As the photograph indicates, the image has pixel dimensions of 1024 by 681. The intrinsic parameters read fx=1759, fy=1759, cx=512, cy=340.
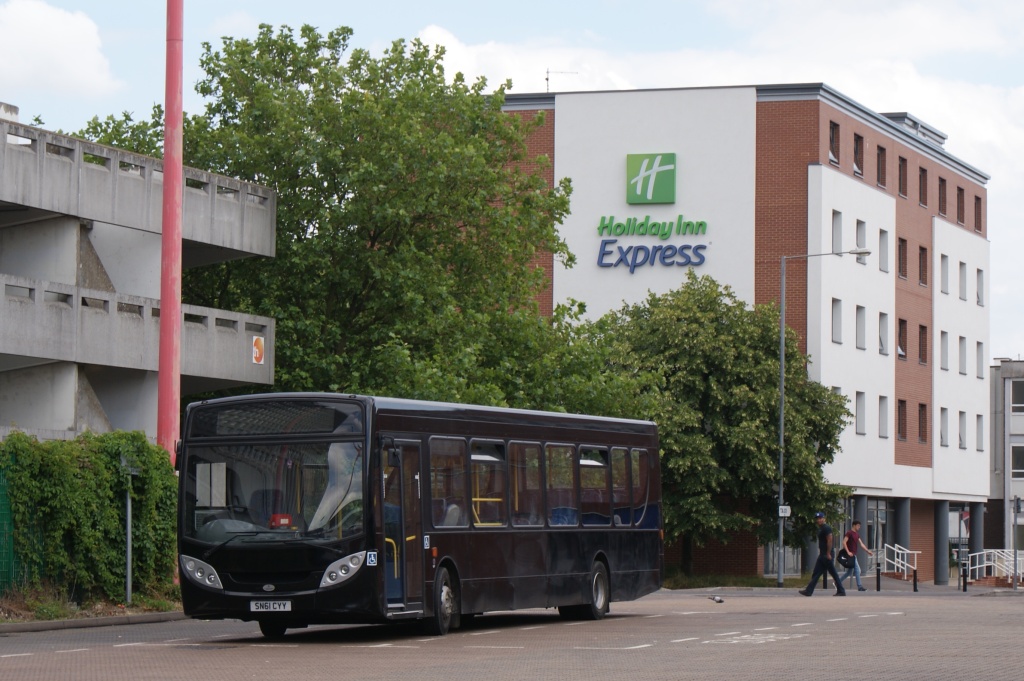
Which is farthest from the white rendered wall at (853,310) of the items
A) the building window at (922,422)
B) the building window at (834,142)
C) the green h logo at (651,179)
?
the green h logo at (651,179)

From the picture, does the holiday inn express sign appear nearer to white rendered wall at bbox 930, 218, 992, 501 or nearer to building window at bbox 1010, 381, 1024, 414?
white rendered wall at bbox 930, 218, 992, 501

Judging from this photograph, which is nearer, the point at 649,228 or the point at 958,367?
the point at 649,228

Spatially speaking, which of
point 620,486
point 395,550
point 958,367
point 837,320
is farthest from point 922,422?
point 395,550

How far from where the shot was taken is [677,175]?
205ft

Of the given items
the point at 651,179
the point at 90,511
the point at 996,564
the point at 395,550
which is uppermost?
the point at 651,179

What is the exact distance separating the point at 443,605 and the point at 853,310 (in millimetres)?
45267

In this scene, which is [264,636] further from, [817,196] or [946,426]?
[946,426]

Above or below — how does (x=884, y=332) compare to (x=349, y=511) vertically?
above

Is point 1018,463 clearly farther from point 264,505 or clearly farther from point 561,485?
point 264,505

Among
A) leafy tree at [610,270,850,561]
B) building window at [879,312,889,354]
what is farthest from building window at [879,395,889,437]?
leafy tree at [610,270,850,561]

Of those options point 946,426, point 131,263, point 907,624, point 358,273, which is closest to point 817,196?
point 946,426

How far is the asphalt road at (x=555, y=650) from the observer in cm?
1563

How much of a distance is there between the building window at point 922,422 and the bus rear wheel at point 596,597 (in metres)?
47.6

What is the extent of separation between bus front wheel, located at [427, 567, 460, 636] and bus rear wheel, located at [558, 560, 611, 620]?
3.51 meters
